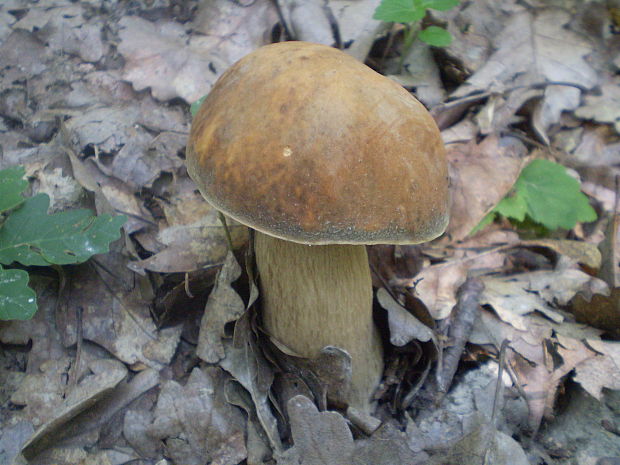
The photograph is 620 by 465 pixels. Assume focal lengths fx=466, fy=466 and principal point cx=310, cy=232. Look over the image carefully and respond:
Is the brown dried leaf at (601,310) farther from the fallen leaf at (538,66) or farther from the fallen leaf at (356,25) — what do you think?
the fallen leaf at (356,25)

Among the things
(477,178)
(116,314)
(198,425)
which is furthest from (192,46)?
(198,425)

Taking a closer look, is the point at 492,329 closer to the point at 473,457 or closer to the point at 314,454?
the point at 473,457

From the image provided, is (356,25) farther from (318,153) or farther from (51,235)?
(51,235)

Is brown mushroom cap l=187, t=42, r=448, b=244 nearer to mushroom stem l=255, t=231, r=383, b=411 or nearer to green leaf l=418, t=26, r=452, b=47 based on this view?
mushroom stem l=255, t=231, r=383, b=411

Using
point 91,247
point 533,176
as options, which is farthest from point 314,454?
point 533,176

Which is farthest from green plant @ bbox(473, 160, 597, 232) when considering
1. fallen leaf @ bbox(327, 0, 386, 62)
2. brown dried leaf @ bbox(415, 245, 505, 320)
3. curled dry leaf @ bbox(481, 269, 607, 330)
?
fallen leaf @ bbox(327, 0, 386, 62)

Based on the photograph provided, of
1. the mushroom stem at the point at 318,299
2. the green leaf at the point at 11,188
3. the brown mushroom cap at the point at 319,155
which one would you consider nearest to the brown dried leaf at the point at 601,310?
the mushroom stem at the point at 318,299
